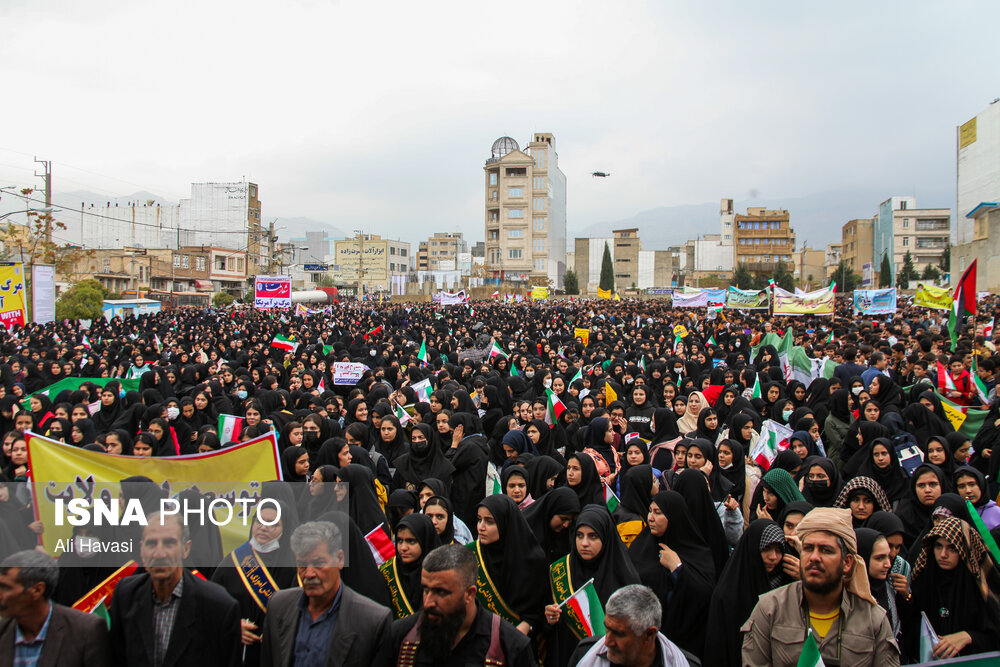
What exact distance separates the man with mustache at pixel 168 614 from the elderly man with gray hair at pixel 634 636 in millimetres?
1515

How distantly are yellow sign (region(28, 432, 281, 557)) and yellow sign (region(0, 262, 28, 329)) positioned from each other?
629 inches

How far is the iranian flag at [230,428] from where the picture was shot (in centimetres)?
717

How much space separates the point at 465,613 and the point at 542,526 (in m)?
1.36

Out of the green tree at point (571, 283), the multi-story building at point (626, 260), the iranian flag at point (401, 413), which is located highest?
the multi-story building at point (626, 260)

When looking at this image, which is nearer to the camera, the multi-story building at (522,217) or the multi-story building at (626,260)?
the multi-story building at (522,217)

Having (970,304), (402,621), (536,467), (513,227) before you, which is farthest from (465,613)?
(513,227)

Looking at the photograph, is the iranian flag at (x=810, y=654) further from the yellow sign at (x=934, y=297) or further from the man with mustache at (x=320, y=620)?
the yellow sign at (x=934, y=297)

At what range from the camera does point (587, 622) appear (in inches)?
129

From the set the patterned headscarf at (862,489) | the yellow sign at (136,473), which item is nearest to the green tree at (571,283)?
the yellow sign at (136,473)

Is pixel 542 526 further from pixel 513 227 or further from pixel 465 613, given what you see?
pixel 513 227

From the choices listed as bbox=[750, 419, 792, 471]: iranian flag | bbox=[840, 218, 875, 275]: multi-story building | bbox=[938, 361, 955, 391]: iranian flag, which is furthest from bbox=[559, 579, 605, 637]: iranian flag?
bbox=[840, 218, 875, 275]: multi-story building

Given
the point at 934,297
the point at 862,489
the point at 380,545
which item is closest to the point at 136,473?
the point at 380,545

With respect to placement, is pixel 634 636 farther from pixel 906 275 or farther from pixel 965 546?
pixel 906 275

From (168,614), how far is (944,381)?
856 cm
